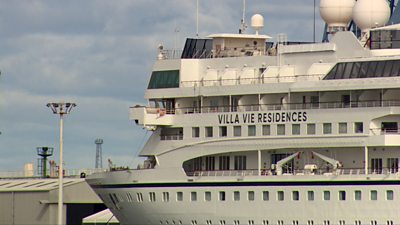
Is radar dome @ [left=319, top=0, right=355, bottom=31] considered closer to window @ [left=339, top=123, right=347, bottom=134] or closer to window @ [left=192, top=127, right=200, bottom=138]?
window @ [left=339, top=123, right=347, bottom=134]

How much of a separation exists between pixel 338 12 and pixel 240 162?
856 centimetres

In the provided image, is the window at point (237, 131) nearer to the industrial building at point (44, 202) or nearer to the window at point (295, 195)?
the window at point (295, 195)

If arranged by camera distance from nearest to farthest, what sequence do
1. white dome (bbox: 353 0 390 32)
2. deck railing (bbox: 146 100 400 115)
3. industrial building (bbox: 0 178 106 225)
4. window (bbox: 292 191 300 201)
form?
1. deck railing (bbox: 146 100 400 115)
2. window (bbox: 292 191 300 201)
3. white dome (bbox: 353 0 390 32)
4. industrial building (bbox: 0 178 106 225)

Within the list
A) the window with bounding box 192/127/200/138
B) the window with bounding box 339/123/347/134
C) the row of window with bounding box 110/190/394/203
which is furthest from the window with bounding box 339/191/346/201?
the window with bounding box 192/127/200/138

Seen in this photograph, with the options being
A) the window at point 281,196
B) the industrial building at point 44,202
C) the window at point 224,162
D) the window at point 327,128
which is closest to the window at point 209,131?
the window at point 224,162

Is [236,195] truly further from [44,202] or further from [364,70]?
[44,202]

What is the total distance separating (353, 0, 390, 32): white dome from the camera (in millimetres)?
78125

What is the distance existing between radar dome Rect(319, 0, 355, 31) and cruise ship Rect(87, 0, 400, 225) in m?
0.07

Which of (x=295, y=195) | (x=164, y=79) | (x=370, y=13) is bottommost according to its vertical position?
(x=295, y=195)

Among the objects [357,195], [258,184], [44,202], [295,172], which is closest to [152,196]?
[258,184]

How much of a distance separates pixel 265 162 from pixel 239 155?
138cm

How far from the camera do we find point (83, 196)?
102938 mm

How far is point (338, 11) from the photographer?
79.0 meters

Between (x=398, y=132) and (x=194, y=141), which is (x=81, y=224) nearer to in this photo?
(x=194, y=141)
